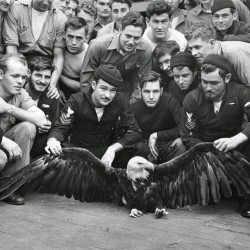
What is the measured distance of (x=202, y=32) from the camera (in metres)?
→ 6.23

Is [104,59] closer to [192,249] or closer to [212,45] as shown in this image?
[212,45]

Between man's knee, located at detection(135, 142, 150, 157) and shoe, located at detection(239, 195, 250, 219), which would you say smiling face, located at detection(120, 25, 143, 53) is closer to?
man's knee, located at detection(135, 142, 150, 157)

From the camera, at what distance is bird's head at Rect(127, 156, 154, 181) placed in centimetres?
527

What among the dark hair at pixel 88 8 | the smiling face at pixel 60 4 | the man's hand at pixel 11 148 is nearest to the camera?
the man's hand at pixel 11 148

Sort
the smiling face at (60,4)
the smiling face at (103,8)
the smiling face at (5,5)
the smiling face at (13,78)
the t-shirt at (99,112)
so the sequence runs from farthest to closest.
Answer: the smiling face at (60,4)
the smiling face at (103,8)
the smiling face at (5,5)
the t-shirt at (99,112)
the smiling face at (13,78)

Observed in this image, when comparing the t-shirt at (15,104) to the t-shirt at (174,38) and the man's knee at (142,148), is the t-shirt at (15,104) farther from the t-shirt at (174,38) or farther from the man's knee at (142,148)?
the t-shirt at (174,38)

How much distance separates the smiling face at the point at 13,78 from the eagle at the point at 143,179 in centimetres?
84

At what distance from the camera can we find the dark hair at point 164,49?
21.9 ft

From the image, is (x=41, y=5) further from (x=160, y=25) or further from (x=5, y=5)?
(x=160, y=25)

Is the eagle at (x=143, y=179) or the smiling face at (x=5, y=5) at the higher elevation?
the smiling face at (x=5, y=5)

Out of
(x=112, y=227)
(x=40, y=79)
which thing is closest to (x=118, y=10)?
(x=40, y=79)

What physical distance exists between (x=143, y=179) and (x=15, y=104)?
1597mm

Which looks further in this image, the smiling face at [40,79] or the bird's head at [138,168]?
the smiling face at [40,79]

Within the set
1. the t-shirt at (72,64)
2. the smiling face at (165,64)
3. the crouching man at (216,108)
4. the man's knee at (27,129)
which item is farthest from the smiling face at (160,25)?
the man's knee at (27,129)
